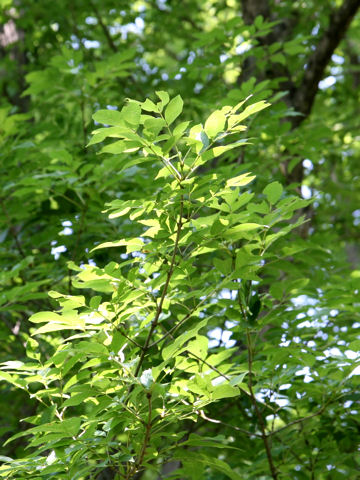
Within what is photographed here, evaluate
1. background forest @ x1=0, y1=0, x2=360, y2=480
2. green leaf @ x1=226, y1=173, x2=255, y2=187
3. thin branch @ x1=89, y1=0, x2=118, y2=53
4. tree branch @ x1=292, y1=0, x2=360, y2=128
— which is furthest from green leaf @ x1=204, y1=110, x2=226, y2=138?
thin branch @ x1=89, y1=0, x2=118, y2=53

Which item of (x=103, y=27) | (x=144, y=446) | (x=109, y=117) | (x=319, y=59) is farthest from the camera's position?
(x=103, y=27)

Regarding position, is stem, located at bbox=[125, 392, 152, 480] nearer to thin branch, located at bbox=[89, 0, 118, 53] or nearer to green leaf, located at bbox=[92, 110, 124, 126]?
green leaf, located at bbox=[92, 110, 124, 126]

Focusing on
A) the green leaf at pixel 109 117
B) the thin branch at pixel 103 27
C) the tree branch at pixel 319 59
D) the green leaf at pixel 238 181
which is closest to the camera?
the green leaf at pixel 109 117

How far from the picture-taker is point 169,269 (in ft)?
5.22

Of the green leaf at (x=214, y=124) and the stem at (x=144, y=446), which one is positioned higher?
the green leaf at (x=214, y=124)

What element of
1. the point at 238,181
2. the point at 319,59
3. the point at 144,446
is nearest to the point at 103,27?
the point at 319,59

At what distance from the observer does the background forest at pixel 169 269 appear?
1519 millimetres

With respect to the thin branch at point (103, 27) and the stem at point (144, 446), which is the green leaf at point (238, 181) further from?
the thin branch at point (103, 27)

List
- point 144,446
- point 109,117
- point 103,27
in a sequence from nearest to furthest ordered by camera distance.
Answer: point 109,117, point 144,446, point 103,27

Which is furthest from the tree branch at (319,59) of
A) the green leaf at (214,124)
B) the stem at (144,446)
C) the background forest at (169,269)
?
the stem at (144,446)

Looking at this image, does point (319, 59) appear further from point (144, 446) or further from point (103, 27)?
point (144, 446)

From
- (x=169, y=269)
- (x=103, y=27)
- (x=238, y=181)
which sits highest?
(x=103, y=27)

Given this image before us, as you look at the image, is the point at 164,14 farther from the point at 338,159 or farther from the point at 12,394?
the point at 12,394

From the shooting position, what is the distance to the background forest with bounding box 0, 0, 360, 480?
1519 millimetres
